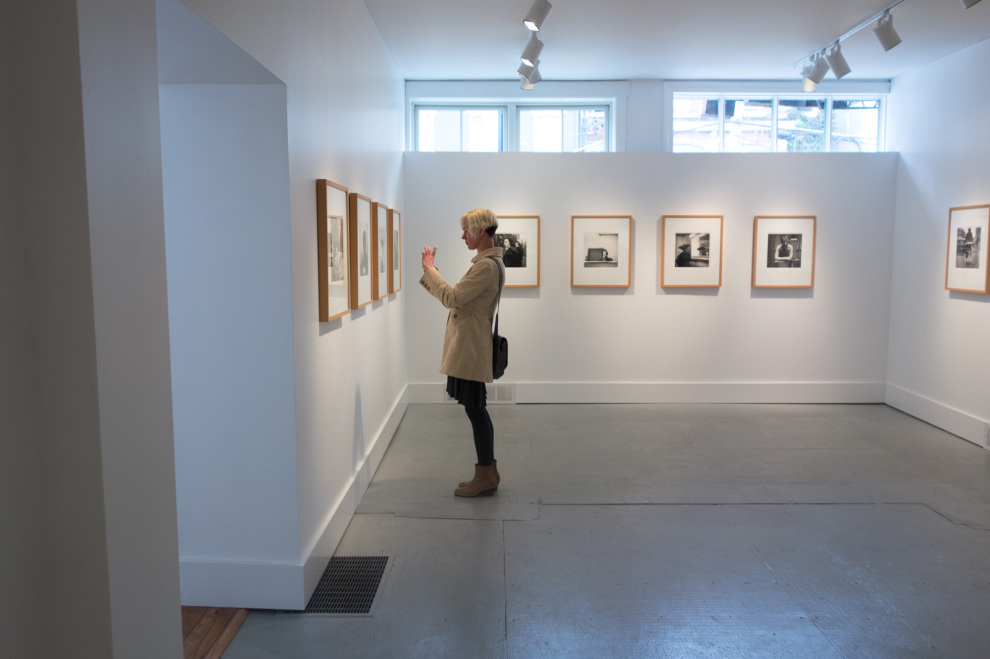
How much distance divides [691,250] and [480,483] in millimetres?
4485

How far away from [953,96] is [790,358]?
10.7 feet

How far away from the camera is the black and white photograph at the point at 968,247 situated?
6359 millimetres

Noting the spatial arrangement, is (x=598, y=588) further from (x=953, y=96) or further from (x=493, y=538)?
(x=953, y=96)

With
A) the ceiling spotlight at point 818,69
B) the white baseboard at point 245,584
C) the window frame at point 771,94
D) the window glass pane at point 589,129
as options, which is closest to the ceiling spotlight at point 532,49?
the window glass pane at point 589,129

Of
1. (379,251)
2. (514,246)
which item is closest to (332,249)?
(379,251)

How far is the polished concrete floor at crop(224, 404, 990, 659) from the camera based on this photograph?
10.2 ft

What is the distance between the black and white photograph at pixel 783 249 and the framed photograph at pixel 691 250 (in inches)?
24.6

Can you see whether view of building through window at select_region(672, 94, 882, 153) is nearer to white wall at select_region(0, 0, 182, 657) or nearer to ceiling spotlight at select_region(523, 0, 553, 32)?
ceiling spotlight at select_region(523, 0, 553, 32)

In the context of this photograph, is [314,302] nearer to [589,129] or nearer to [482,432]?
[482,432]

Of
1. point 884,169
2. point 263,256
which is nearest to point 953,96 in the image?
point 884,169

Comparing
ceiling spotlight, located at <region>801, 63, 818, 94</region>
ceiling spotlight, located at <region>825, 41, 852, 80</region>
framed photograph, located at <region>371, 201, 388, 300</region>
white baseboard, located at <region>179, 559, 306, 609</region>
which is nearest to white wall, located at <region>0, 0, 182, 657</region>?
white baseboard, located at <region>179, 559, 306, 609</region>

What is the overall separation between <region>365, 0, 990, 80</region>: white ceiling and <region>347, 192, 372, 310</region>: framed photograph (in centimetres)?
187

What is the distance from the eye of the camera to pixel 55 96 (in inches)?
60.7

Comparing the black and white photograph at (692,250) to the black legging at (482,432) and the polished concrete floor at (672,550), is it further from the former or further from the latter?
the black legging at (482,432)
